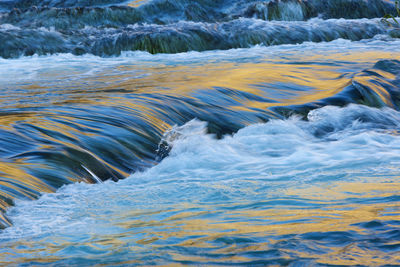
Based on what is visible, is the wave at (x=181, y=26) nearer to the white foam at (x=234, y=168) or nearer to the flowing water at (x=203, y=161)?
the flowing water at (x=203, y=161)

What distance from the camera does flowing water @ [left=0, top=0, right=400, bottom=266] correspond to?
8.58 feet

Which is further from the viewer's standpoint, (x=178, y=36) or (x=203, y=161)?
(x=178, y=36)

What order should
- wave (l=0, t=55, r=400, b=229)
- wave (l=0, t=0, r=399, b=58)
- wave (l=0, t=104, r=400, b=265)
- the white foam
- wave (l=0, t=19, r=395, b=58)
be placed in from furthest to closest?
wave (l=0, t=0, r=399, b=58) < wave (l=0, t=19, r=395, b=58) < wave (l=0, t=55, r=400, b=229) < the white foam < wave (l=0, t=104, r=400, b=265)

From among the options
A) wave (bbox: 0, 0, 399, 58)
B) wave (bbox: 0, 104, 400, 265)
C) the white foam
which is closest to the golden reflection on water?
wave (bbox: 0, 104, 400, 265)

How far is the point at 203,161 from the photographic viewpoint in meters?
4.50

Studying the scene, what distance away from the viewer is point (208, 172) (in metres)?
4.20

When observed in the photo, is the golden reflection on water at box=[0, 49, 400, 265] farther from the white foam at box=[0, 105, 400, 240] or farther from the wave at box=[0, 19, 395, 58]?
the wave at box=[0, 19, 395, 58]

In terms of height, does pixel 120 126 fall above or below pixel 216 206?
above

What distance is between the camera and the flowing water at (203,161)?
2615 mm

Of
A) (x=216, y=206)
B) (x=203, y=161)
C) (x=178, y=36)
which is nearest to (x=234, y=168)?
(x=203, y=161)

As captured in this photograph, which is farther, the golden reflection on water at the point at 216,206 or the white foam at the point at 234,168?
the white foam at the point at 234,168

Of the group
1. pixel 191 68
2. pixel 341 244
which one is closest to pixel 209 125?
pixel 341 244

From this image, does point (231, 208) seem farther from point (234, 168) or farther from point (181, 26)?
point (181, 26)

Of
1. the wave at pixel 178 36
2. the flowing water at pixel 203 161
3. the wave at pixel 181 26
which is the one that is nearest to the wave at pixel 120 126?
the flowing water at pixel 203 161
